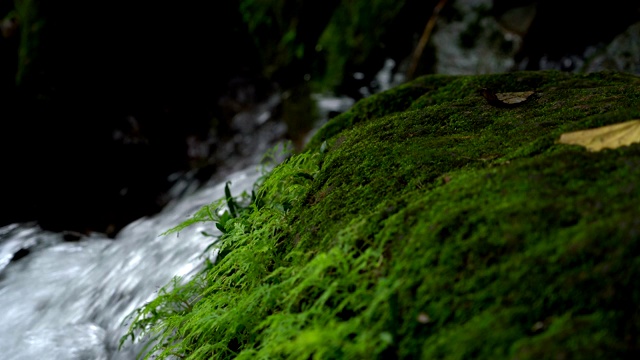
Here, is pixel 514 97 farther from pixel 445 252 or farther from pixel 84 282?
pixel 84 282

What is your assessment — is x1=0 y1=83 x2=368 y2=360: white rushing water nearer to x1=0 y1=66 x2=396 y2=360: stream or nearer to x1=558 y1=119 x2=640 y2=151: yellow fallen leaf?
x1=0 y1=66 x2=396 y2=360: stream

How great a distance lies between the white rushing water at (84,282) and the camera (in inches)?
157

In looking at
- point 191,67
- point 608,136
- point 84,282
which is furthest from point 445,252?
point 191,67

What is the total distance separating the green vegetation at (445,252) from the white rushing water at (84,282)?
1410mm

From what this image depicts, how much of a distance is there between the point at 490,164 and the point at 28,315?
14.7 feet

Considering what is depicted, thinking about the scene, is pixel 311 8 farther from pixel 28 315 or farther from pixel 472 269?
pixel 472 269

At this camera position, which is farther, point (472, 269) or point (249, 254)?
point (249, 254)

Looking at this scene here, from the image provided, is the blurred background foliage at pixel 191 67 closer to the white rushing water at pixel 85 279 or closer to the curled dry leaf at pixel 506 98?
the white rushing water at pixel 85 279

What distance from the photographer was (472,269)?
1.49m

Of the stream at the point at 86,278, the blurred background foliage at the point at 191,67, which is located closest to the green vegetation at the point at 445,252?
the stream at the point at 86,278

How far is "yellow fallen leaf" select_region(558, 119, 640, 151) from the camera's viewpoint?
1.83m

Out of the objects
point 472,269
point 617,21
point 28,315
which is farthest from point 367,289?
point 617,21

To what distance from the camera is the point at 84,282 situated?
5000 millimetres

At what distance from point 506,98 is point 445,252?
70.1 inches
